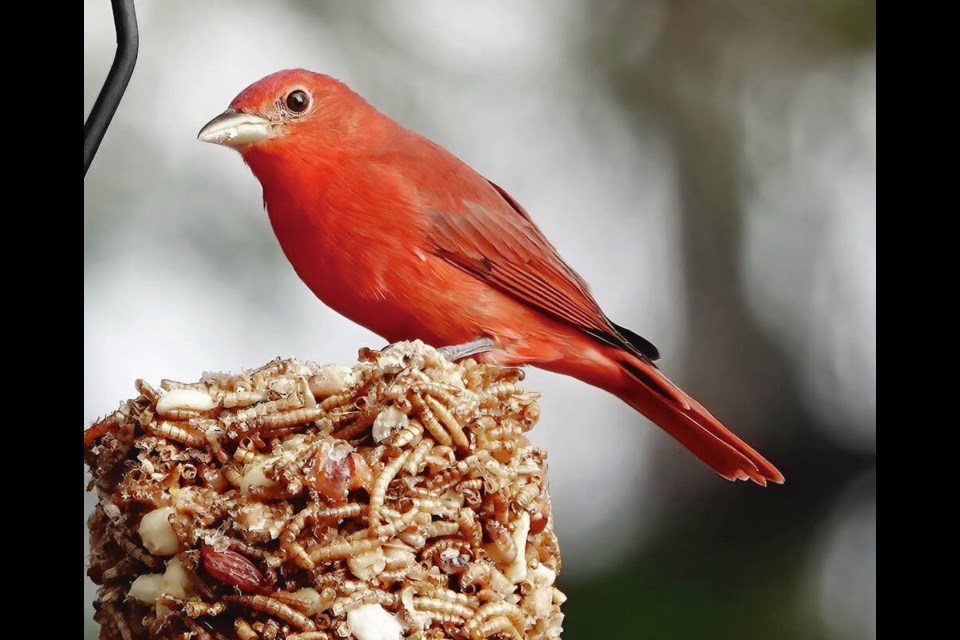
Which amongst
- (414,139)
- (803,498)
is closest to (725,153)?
(803,498)

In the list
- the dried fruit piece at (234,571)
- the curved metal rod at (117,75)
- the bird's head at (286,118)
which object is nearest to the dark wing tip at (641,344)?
the bird's head at (286,118)

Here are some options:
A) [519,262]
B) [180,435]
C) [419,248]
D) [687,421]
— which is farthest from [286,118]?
[687,421]

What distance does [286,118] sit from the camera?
2.22 metres

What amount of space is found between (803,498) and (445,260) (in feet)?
10.0

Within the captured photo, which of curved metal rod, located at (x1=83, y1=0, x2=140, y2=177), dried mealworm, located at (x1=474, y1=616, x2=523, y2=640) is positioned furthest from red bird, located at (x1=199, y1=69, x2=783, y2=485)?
curved metal rod, located at (x1=83, y1=0, x2=140, y2=177)

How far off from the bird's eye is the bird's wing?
0.32 metres

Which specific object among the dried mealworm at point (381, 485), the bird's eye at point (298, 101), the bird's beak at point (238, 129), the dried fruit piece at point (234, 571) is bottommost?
the dried fruit piece at point (234, 571)

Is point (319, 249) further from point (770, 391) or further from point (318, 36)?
point (770, 391)

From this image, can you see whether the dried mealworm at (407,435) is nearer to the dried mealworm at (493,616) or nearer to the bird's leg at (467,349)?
the dried mealworm at (493,616)

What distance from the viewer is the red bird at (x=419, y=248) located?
2.12 m

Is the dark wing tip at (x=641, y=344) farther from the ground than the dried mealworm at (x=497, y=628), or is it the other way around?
the dark wing tip at (x=641, y=344)

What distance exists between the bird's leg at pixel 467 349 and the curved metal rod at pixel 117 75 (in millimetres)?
825

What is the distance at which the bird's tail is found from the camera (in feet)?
7.57

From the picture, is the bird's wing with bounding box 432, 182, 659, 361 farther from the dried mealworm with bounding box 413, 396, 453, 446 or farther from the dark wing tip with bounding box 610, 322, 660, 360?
the dried mealworm with bounding box 413, 396, 453, 446
